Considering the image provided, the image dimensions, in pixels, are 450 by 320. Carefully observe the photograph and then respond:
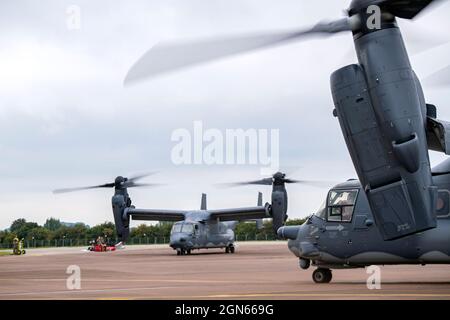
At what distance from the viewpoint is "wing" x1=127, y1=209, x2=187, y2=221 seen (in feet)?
187

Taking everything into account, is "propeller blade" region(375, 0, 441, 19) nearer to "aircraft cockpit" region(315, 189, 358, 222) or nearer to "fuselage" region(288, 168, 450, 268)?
"fuselage" region(288, 168, 450, 268)

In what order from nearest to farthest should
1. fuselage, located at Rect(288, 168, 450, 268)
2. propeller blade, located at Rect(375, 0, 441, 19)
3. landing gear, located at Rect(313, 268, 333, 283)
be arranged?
propeller blade, located at Rect(375, 0, 441, 19) → fuselage, located at Rect(288, 168, 450, 268) → landing gear, located at Rect(313, 268, 333, 283)

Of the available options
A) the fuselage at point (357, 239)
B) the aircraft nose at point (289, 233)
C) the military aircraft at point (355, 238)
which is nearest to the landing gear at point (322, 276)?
the military aircraft at point (355, 238)

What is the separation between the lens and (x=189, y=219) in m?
59.8

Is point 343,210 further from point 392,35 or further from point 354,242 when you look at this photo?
point 392,35

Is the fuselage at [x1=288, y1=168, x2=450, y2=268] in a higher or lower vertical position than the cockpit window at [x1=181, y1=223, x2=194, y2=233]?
lower

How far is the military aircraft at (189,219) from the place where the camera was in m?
55.3

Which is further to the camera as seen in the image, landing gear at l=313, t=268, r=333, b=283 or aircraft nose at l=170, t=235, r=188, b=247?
aircraft nose at l=170, t=235, r=188, b=247

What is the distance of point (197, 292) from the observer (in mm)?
17766

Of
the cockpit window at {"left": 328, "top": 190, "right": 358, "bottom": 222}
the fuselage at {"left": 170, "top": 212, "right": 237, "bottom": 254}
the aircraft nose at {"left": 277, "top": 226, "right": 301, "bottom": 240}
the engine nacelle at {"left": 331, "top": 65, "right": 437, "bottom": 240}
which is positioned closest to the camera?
the engine nacelle at {"left": 331, "top": 65, "right": 437, "bottom": 240}

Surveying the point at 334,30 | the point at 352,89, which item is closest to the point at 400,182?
the point at 352,89

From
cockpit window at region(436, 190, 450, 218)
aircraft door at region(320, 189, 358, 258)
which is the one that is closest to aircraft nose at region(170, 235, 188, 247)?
aircraft door at region(320, 189, 358, 258)

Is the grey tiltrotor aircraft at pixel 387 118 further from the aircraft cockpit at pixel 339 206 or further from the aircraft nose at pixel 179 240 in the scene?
the aircraft nose at pixel 179 240
